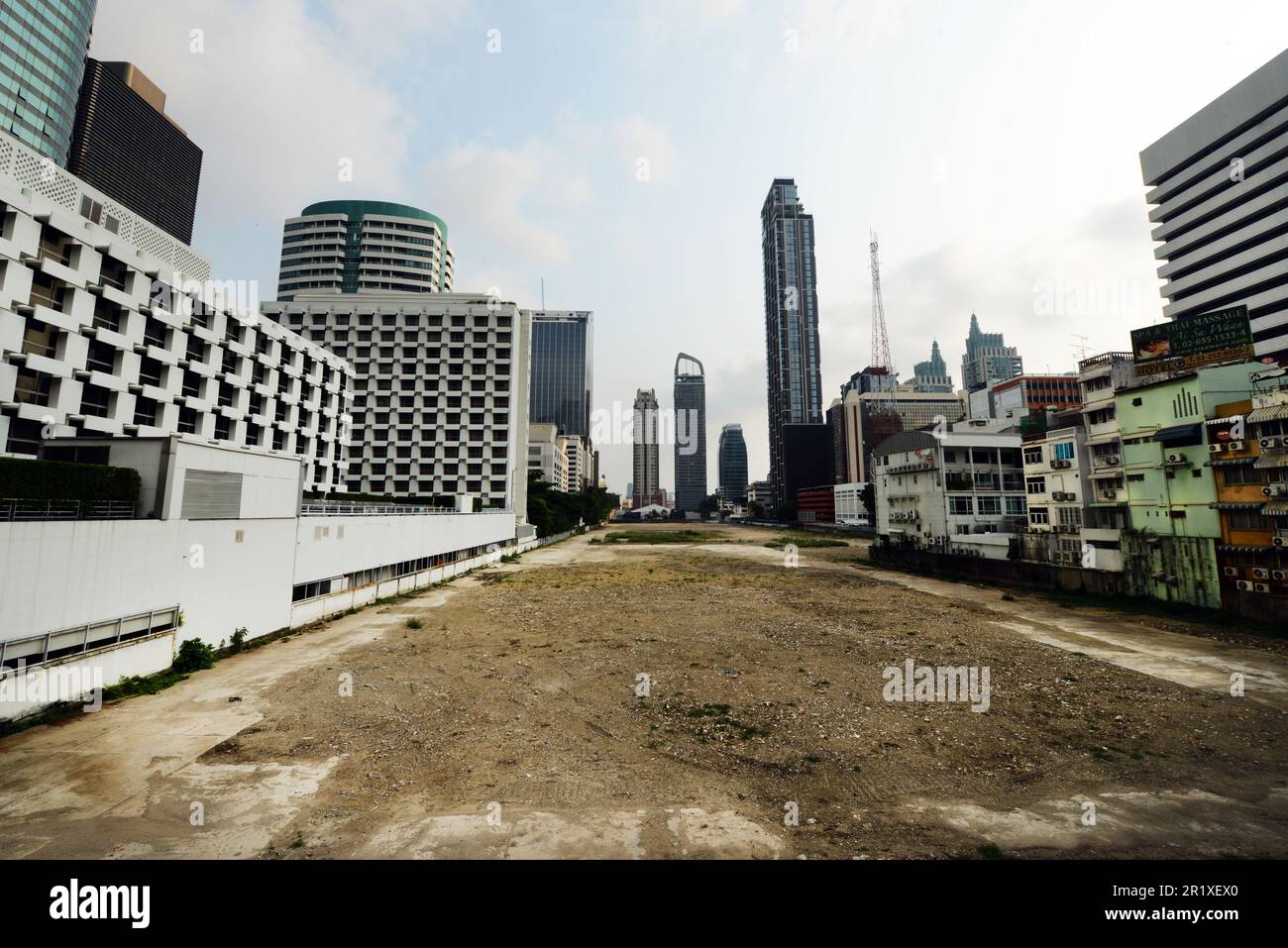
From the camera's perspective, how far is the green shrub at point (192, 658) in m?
17.2

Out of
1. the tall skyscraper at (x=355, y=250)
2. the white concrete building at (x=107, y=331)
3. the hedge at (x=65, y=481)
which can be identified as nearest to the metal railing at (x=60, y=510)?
the hedge at (x=65, y=481)

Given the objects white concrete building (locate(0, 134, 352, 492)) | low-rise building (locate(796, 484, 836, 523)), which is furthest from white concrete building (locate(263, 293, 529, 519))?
low-rise building (locate(796, 484, 836, 523))

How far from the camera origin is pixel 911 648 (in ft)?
70.5

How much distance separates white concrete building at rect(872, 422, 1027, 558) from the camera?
53688mm

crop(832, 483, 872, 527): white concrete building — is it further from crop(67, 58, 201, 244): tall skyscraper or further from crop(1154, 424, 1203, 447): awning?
crop(67, 58, 201, 244): tall skyscraper

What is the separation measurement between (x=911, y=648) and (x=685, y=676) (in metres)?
10.3

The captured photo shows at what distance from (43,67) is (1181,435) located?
12924 centimetres

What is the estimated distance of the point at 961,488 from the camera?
54.0 m

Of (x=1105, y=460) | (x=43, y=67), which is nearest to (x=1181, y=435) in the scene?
(x=1105, y=460)

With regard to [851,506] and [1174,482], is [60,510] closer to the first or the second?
[1174,482]

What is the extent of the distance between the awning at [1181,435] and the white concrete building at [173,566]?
46460mm

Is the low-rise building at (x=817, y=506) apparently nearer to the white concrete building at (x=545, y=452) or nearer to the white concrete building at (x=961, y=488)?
the white concrete building at (x=545, y=452)
